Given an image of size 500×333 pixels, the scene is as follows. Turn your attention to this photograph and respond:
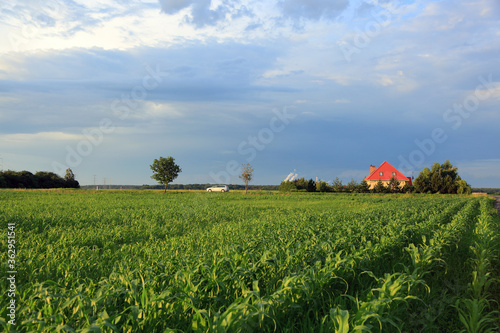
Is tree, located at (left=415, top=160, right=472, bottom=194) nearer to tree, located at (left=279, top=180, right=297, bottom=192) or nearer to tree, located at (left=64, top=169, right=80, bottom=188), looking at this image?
tree, located at (left=279, top=180, right=297, bottom=192)

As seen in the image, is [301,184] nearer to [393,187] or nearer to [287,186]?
[287,186]

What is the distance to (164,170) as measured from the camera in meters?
82.2

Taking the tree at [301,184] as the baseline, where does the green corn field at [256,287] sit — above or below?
below

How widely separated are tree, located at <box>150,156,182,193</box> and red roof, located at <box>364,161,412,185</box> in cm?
5677

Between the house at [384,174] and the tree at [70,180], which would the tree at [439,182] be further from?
the tree at [70,180]

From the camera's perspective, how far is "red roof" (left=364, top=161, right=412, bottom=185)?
8875 centimetres

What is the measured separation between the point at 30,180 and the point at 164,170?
38.5 metres

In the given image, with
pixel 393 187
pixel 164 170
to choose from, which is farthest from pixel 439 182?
pixel 164 170

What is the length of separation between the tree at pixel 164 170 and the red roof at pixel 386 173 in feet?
186

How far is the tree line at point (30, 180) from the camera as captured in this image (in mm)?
79775

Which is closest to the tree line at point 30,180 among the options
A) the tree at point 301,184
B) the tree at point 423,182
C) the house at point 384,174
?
the tree at point 301,184

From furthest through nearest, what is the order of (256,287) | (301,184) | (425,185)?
1. (301,184)
2. (425,185)
3. (256,287)

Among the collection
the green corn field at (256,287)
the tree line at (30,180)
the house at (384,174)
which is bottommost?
the green corn field at (256,287)

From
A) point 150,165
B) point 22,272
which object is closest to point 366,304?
point 22,272
